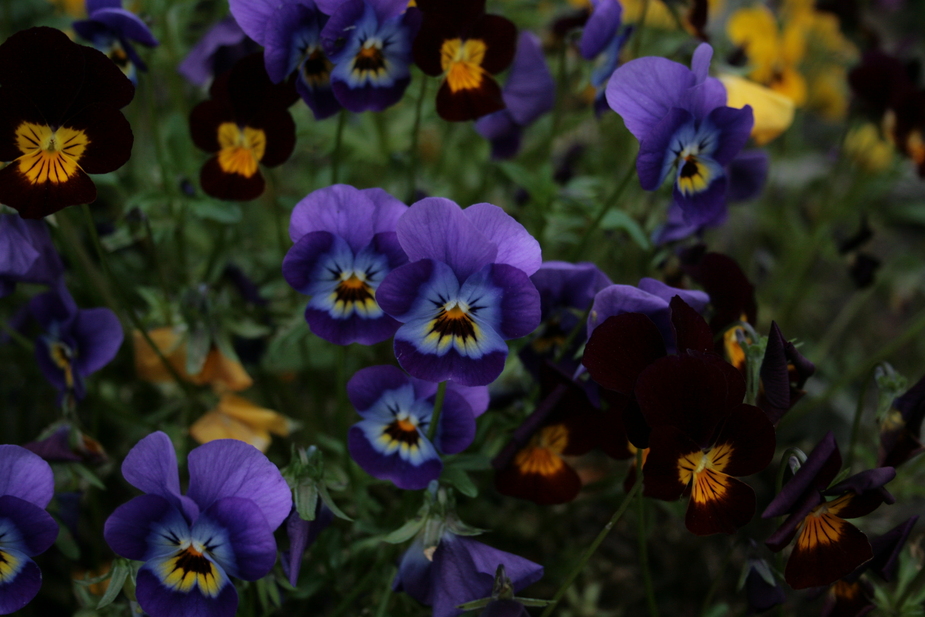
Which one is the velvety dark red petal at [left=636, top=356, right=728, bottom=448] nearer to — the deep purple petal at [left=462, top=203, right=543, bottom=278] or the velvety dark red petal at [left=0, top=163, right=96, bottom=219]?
the deep purple petal at [left=462, top=203, right=543, bottom=278]

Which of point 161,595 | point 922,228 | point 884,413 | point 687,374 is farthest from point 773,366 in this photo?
point 922,228

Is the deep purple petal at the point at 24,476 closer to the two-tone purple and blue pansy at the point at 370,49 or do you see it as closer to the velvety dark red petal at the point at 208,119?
the velvety dark red petal at the point at 208,119

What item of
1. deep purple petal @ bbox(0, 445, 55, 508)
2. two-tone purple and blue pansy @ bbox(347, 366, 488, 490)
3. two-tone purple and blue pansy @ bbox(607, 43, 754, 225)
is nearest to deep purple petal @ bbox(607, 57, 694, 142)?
two-tone purple and blue pansy @ bbox(607, 43, 754, 225)

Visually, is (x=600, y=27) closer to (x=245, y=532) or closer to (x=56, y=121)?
(x=56, y=121)

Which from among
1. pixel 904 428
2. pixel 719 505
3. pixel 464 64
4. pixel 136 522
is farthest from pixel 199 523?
pixel 904 428

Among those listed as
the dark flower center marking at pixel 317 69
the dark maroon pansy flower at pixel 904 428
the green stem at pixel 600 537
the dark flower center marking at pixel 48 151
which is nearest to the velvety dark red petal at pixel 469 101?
the dark flower center marking at pixel 317 69

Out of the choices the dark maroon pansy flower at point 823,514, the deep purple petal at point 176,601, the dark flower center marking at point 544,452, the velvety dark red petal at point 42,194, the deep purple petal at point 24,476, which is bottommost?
the deep purple petal at point 176,601
